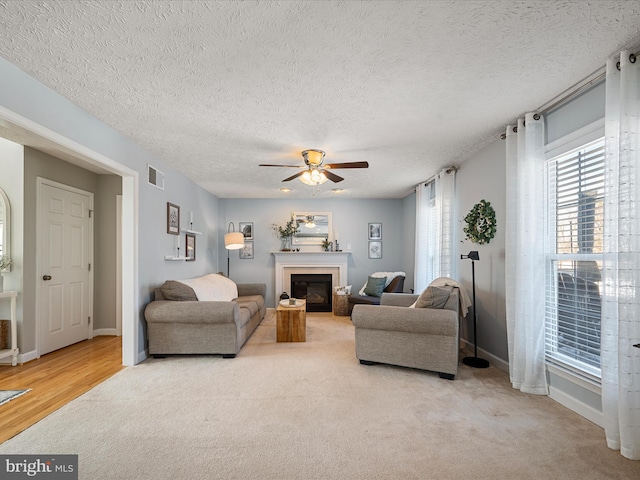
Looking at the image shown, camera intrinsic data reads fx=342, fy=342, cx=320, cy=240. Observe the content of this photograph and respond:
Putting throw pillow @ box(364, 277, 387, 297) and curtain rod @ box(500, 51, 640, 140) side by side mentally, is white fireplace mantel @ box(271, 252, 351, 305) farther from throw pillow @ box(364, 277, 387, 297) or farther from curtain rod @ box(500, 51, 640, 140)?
curtain rod @ box(500, 51, 640, 140)

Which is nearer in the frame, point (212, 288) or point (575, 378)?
point (575, 378)

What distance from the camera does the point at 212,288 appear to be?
482 centimetres

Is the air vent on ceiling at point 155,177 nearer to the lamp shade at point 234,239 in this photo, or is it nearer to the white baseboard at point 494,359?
the lamp shade at point 234,239

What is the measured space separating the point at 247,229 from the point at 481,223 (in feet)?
15.6

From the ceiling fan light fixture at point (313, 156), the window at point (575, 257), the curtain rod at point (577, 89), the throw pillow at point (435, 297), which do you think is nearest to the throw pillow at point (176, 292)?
the ceiling fan light fixture at point (313, 156)

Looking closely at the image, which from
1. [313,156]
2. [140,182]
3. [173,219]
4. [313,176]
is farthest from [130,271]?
[313,156]

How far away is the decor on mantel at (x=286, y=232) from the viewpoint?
23.5 ft

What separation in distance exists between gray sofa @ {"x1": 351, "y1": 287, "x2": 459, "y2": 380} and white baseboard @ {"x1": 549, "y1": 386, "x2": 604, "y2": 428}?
779 millimetres

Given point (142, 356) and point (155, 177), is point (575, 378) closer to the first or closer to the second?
point (142, 356)

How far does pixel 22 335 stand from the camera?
3.79 metres

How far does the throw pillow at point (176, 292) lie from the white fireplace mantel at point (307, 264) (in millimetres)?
3102

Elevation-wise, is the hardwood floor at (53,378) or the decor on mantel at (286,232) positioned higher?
the decor on mantel at (286,232)

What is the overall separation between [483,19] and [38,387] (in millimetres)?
4409

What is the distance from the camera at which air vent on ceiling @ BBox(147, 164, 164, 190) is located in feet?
13.4
